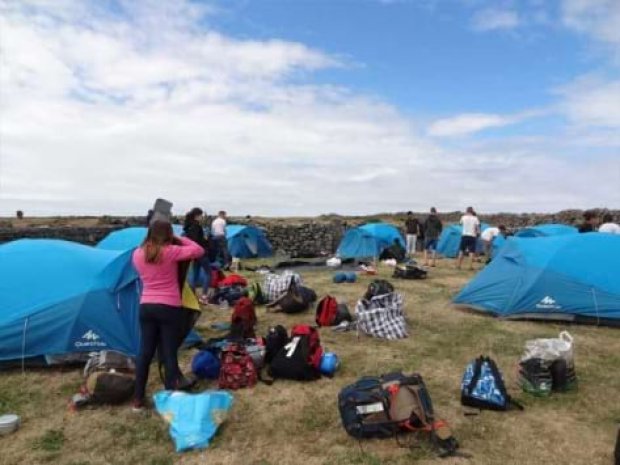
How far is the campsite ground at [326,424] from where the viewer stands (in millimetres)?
4363

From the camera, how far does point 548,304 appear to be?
8.73 meters

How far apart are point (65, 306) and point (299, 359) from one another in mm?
2877

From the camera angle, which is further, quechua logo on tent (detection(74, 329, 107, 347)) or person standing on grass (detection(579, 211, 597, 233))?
person standing on grass (detection(579, 211, 597, 233))

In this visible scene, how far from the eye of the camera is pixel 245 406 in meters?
5.40

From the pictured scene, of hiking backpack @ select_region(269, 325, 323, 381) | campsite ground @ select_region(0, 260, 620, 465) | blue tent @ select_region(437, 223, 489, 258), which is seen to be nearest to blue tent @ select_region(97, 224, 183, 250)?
campsite ground @ select_region(0, 260, 620, 465)

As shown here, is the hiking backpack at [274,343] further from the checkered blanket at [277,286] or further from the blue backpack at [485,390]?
the checkered blanket at [277,286]

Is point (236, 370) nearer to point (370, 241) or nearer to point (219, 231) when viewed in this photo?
point (219, 231)

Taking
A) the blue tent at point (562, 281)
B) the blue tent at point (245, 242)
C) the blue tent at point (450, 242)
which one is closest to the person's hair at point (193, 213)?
the blue tent at point (562, 281)

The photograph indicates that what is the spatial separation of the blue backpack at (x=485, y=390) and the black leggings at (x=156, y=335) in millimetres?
2972

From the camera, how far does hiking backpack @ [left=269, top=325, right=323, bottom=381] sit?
6.10 metres

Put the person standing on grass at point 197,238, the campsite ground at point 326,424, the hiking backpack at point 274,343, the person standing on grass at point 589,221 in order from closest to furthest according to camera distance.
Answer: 1. the campsite ground at point 326,424
2. the hiking backpack at point 274,343
3. the person standing on grass at point 197,238
4. the person standing on grass at point 589,221

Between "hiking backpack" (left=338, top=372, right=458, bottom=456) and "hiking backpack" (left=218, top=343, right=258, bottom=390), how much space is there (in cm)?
155

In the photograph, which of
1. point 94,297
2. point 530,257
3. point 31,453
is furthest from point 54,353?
point 530,257

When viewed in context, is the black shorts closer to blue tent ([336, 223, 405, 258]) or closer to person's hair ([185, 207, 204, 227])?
blue tent ([336, 223, 405, 258])
